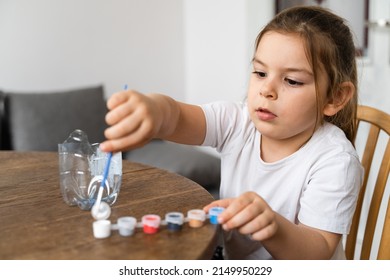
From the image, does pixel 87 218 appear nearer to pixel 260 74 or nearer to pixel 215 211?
pixel 215 211

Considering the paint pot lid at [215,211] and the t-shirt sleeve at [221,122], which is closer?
the paint pot lid at [215,211]

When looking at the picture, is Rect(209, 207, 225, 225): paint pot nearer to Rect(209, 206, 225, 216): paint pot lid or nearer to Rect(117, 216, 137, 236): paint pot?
Rect(209, 206, 225, 216): paint pot lid

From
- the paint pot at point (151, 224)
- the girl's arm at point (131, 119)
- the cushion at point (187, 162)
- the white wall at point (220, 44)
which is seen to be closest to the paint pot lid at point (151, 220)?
the paint pot at point (151, 224)

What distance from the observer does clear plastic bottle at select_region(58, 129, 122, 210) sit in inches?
36.7

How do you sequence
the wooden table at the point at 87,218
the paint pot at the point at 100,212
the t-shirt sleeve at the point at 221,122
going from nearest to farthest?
the wooden table at the point at 87,218 → the paint pot at the point at 100,212 → the t-shirt sleeve at the point at 221,122

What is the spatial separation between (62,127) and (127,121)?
6.55ft

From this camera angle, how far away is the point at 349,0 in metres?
2.27

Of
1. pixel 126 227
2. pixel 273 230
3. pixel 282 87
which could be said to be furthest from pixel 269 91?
pixel 126 227

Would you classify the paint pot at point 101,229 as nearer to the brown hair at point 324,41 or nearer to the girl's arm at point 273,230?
the girl's arm at point 273,230

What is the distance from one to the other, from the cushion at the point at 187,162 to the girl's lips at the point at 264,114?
1456mm

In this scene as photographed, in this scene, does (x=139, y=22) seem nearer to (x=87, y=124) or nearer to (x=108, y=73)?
(x=108, y=73)

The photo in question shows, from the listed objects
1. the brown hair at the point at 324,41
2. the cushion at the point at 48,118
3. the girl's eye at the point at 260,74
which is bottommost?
the cushion at the point at 48,118

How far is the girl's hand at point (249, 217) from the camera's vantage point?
2.49 ft
